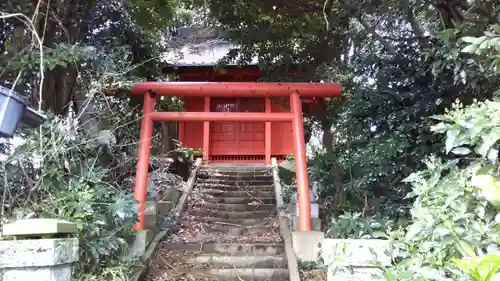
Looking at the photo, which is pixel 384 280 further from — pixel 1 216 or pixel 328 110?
pixel 328 110

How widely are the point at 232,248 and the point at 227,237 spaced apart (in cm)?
68

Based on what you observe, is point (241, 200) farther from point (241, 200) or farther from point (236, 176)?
point (236, 176)

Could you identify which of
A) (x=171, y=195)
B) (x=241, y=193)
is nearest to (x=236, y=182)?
(x=241, y=193)

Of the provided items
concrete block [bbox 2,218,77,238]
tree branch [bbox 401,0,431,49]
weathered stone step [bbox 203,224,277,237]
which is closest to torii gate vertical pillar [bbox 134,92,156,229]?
weathered stone step [bbox 203,224,277,237]

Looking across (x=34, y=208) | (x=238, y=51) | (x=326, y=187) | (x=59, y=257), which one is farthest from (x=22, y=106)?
(x=238, y=51)

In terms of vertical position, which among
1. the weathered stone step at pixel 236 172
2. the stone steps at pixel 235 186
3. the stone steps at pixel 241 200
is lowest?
the stone steps at pixel 241 200

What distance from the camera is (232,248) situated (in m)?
→ 5.57

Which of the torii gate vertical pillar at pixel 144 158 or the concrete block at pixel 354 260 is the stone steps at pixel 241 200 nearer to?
the torii gate vertical pillar at pixel 144 158

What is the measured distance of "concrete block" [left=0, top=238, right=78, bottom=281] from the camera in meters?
2.85

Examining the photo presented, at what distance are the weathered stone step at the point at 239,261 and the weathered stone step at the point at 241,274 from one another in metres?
0.12

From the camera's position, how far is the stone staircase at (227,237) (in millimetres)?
5051

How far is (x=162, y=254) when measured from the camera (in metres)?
5.44

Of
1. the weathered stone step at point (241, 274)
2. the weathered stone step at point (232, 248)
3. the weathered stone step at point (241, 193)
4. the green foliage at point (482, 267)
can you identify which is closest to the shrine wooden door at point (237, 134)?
the weathered stone step at point (241, 193)

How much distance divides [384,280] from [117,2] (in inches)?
199
